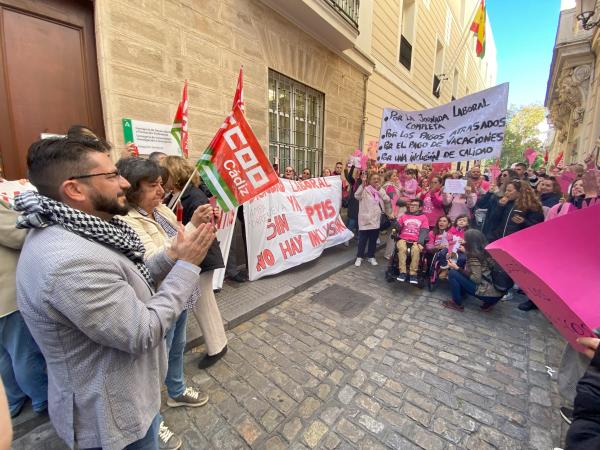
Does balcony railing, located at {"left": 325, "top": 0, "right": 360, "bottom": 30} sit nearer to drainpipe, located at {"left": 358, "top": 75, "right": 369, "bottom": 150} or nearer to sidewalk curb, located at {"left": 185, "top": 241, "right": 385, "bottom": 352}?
drainpipe, located at {"left": 358, "top": 75, "right": 369, "bottom": 150}

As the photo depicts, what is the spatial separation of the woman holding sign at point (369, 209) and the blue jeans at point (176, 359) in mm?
3978

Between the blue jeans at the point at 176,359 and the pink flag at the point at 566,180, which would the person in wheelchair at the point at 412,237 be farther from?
the pink flag at the point at 566,180

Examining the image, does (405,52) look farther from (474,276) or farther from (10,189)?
(10,189)

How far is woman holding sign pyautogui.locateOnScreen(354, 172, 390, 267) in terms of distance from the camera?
544 cm

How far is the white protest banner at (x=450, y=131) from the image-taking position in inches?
177

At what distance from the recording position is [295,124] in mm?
7238

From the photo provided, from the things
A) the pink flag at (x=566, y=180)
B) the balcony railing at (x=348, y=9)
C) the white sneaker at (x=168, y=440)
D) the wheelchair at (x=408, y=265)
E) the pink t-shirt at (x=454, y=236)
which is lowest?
the white sneaker at (x=168, y=440)

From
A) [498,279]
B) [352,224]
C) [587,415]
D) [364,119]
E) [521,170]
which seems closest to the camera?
[587,415]

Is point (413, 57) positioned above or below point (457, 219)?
above

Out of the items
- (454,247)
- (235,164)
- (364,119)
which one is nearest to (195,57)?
(235,164)

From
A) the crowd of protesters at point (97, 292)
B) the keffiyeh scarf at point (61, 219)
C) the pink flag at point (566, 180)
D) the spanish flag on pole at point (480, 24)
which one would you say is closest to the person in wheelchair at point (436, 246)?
the crowd of protesters at point (97, 292)

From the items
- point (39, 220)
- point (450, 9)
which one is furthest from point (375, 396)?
point (450, 9)

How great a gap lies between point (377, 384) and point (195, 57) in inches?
214

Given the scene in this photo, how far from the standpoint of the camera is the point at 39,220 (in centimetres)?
97
